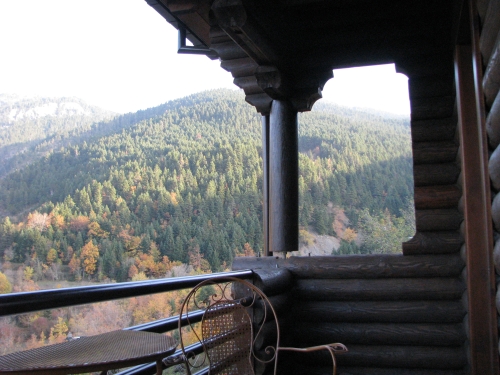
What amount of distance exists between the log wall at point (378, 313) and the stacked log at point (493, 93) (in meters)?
1.52

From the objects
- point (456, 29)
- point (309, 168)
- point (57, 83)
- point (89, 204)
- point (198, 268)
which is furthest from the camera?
point (57, 83)

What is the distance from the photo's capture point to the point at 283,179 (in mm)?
4445

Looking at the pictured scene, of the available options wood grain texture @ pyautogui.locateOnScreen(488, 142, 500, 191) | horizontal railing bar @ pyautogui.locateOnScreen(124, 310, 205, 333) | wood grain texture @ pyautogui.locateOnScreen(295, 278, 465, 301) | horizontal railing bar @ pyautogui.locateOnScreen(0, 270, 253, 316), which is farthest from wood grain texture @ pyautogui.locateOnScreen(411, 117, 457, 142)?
horizontal railing bar @ pyautogui.locateOnScreen(0, 270, 253, 316)

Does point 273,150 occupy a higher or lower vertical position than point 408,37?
lower

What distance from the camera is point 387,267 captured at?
415 cm

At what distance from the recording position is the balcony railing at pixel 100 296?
1.40 metres

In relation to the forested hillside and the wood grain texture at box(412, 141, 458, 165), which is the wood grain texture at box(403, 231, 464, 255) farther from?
the forested hillside

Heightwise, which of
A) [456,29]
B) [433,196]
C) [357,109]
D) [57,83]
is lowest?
[433,196]

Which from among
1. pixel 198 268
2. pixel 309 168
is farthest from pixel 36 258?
pixel 309 168

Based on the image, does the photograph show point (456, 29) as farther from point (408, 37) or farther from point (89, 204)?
point (89, 204)

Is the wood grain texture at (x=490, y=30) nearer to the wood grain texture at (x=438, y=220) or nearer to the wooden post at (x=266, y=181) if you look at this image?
the wood grain texture at (x=438, y=220)

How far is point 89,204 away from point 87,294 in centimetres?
2282

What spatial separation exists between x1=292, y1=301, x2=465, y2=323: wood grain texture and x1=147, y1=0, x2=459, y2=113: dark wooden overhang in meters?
1.74

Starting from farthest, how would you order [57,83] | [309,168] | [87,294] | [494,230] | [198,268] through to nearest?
1. [57,83]
2. [198,268]
3. [309,168]
4. [494,230]
5. [87,294]
